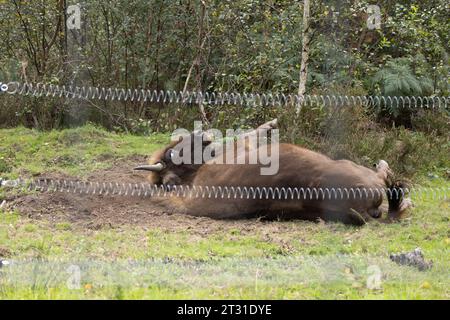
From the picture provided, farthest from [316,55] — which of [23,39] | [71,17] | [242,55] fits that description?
[23,39]

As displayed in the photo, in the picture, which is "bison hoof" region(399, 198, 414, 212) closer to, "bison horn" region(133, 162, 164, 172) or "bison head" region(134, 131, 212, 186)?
"bison head" region(134, 131, 212, 186)

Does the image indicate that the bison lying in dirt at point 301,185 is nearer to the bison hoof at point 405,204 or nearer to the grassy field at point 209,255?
the bison hoof at point 405,204

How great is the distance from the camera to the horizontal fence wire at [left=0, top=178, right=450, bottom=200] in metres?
9.81

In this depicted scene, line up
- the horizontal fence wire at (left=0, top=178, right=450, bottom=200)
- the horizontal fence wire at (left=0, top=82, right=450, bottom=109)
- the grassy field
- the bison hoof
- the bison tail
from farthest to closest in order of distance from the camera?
the horizontal fence wire at (left=0, top=82, right=450, bottom=109) < the bison hoof < the bison tail < the horizontal fence wire at (left=0, top=178, right=450, bottom=200) < the grassy field

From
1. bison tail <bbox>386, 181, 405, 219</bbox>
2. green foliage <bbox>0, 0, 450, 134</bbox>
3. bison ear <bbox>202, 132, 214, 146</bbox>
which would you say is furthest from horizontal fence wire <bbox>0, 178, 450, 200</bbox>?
green foliage <bbox>0, 0, 450, 134</bbox>

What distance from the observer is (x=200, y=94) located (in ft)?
46.4

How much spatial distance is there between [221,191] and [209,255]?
7.30 ft

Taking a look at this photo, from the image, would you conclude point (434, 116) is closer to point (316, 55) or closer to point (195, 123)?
point (316, 55)

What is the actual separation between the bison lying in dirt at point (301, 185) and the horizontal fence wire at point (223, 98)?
7.23 ft

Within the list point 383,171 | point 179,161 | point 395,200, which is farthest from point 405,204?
point 179,161

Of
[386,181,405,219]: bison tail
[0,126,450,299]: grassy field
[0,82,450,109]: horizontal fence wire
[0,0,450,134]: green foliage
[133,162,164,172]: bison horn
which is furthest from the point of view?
[0,0,450,134]: green foliage

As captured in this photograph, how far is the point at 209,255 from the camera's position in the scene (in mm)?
8422

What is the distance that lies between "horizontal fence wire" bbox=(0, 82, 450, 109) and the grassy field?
1.83m
